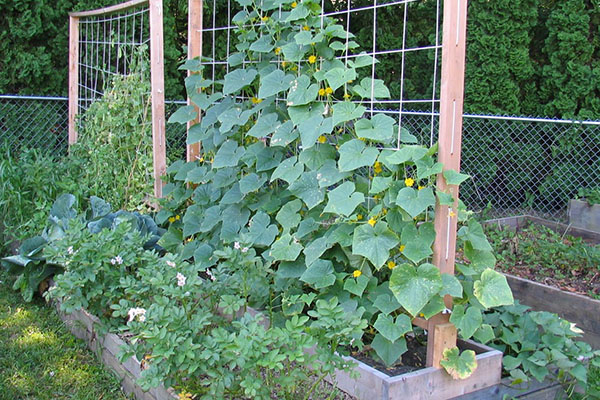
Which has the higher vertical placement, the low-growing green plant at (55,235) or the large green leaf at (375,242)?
the large green leaf at (375,242)

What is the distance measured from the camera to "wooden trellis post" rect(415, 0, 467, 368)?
90.1 inches

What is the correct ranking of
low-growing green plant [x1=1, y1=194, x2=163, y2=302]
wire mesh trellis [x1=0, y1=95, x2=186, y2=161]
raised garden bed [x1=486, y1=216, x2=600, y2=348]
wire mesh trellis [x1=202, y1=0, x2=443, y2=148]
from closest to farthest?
raised garden bed [x1=486, y1=216, x2=600, y2=348], low-growing green plant [x1=1, y1=194, x2=163, y2=302], wire mesh trellis [x1=0, y1=95, x2=186, y2=161], wire mesh trellis [x1=202, y1=0, x2=443, y2=148]

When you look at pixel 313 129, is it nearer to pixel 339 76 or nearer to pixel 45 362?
pixel 339 76

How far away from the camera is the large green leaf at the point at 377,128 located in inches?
98.2

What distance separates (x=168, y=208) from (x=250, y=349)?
210 centimetres

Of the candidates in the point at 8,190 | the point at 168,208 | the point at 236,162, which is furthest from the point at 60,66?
the point at 236,162

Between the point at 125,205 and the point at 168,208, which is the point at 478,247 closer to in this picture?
the point at 168,208

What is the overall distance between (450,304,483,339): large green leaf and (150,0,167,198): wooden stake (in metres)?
2.39

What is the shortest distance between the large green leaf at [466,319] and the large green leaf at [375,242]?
34 centimetres

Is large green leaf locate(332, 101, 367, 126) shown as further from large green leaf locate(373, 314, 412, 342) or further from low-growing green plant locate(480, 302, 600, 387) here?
low-growing green plant locate(480, 302, 600, 387)

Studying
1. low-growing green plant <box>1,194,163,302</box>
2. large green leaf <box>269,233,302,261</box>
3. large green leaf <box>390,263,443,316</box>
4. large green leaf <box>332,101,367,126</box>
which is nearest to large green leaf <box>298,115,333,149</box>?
large green leaf <box>332,101,367,126</box>

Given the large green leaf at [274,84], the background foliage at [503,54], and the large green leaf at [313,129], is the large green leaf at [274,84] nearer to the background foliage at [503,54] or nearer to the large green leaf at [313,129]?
the large green leaf at [313,129]

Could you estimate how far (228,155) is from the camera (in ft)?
11.2

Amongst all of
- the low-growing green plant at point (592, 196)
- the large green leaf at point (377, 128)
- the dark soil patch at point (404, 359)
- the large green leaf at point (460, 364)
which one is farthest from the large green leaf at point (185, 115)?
the low-growing green plant at point (592, 196)
